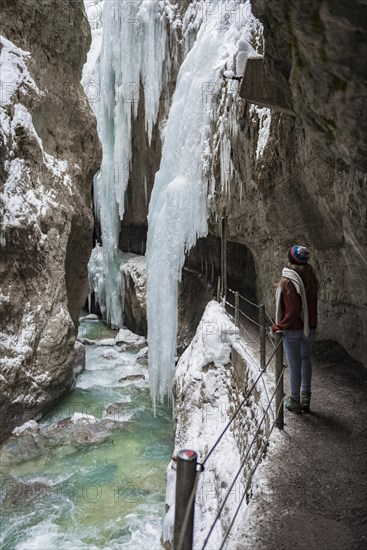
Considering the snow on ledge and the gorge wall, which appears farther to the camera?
the snow on ledge

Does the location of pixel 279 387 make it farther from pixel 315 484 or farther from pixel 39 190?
pixel 39 190

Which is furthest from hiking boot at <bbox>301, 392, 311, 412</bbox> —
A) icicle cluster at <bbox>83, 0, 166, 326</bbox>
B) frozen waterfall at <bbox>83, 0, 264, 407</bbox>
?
icicle cluster at <bbox>83, 0, 166, 326</bbox>

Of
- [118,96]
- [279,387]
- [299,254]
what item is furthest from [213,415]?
[118,96]

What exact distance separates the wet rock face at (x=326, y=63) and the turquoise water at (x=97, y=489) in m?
6.40

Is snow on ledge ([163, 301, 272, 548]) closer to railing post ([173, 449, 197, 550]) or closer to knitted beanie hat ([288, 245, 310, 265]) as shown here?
knitted beanie hat ([288, 245, 310, 265])

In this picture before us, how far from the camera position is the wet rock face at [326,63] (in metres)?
2.70

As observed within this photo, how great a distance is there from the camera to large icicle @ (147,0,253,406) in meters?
11.6

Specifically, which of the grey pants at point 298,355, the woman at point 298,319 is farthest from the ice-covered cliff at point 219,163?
the grey pants at point 298,355

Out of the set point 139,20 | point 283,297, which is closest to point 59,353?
point 283,297

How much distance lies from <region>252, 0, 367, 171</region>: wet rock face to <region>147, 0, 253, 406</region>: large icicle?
26.0ft

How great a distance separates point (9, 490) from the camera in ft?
26.1

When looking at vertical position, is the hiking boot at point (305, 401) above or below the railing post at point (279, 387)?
below

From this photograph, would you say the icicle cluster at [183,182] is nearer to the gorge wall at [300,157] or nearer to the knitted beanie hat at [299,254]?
the gorge wall at [300,157]

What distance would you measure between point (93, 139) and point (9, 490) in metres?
10.2
